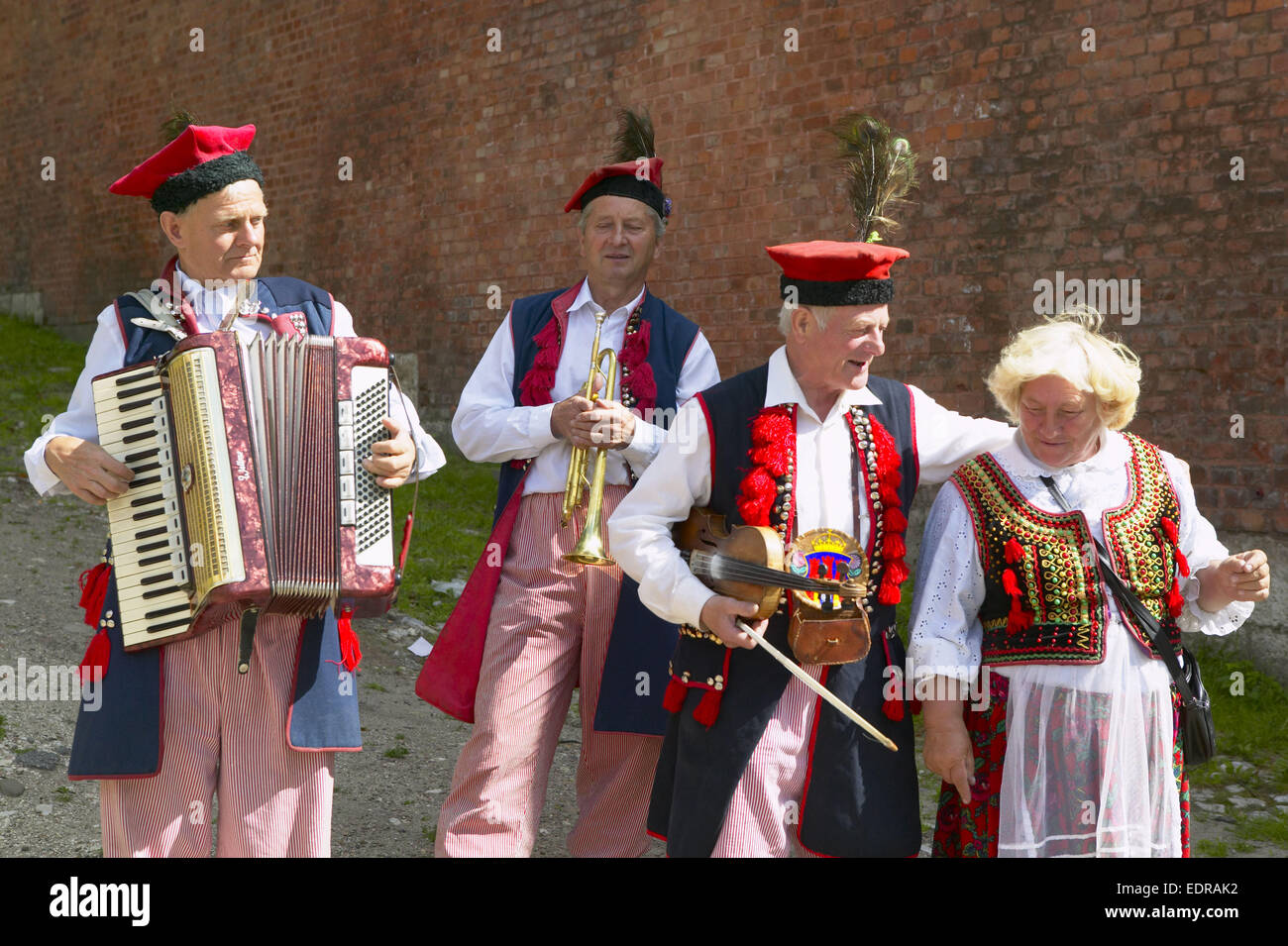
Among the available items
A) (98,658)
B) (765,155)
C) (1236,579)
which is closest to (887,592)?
(1236,579)

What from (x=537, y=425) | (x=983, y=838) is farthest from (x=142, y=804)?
(x=983, y=838)

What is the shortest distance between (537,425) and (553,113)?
6.18 meters

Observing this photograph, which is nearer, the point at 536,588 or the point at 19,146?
the point at 536,588

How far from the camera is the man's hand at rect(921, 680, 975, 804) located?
2.87 metres

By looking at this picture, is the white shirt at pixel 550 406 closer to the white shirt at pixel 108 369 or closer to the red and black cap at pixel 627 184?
the red and black cap at pixel 627 184

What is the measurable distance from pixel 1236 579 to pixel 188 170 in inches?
102

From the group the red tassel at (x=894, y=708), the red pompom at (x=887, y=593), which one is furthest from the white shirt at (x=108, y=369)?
the red tassel at (x=894, y=708)

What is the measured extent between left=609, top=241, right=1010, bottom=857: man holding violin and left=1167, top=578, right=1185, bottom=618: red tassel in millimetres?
508

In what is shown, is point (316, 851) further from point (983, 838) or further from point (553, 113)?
point (553, 113)

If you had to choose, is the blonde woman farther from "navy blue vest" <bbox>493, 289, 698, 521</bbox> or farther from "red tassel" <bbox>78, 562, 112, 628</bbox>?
"red tassel" <bbox>78, 562, 112, 628</bbox>

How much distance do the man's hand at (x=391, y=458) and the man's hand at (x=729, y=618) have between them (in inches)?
31.2

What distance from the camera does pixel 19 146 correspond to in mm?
14828

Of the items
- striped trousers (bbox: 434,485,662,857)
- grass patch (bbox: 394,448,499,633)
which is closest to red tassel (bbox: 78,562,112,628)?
striped trousers (bbox: 434,485,662,857)

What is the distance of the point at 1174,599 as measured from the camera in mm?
2930
